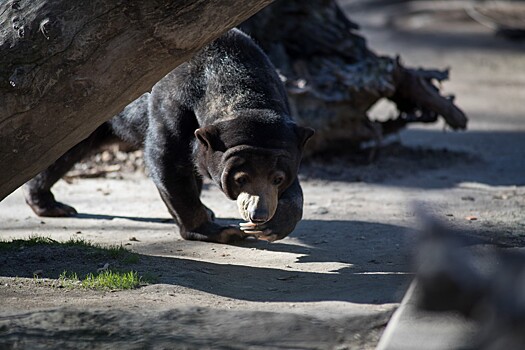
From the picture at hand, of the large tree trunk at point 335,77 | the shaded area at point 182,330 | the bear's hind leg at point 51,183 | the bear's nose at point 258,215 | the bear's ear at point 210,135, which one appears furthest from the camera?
the large tree trunk at point 335,77

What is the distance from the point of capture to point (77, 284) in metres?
5.18

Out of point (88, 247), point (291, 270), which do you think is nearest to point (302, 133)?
point (291, 270)

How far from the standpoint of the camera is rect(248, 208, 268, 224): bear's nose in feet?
19.5

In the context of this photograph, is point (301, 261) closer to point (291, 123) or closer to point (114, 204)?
point (291, 123)

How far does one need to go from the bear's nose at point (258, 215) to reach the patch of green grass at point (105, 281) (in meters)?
0.99

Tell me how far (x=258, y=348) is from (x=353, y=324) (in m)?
0.52

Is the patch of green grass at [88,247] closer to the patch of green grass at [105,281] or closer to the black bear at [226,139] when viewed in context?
the patch of green grass at [105,281]

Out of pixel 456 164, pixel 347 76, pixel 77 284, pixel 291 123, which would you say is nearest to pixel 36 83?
pixel 77 284

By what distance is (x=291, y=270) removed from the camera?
19.2 feet

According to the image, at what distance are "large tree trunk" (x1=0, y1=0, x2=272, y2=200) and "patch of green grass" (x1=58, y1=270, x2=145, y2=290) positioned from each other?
814mm

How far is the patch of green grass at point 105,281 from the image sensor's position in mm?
5133

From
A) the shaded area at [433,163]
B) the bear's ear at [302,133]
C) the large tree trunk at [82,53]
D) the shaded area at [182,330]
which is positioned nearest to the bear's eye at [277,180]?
the bear's ear at [302,133]

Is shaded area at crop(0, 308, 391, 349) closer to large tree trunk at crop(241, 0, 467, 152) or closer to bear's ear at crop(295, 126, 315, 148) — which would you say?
bear's ear at crop(295, 126, 315, 148)

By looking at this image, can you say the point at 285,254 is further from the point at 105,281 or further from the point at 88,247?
the point at 105,281
